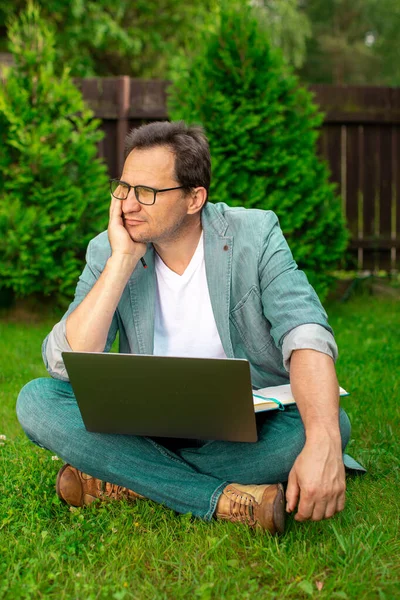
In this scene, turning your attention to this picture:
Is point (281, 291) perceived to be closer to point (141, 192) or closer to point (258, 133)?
point (141, 192)

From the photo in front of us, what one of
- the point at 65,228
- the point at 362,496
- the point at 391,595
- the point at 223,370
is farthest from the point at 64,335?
the point at 65,228

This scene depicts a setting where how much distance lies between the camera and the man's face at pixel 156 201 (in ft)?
9.87

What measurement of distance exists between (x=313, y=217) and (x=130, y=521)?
14.4 ft

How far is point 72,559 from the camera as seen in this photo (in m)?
2.47

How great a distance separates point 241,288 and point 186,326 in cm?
28

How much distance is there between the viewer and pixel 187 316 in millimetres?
3135

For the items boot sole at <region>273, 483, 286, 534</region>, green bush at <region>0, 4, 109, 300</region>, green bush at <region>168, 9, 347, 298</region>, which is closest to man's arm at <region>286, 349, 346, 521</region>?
boot sole at <region>273, 483, 286, 534</region>

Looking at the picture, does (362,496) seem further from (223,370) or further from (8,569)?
(8,569)

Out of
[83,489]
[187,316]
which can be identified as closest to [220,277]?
[187,316]

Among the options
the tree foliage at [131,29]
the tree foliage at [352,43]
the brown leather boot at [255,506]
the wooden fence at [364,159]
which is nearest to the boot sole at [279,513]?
the brown leather boot at [255,506]

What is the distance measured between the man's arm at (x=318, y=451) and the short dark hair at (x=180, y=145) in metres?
0.91

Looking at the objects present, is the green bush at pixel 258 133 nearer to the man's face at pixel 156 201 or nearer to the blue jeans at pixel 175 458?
the man's face at pixel 156 201

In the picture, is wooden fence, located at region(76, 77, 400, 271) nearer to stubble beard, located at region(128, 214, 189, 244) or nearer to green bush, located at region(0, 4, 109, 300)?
green bush, located at region(0, 4, 109, 300)

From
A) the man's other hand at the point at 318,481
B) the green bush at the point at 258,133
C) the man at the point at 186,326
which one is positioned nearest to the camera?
the man's other hand at the point at 318,481
